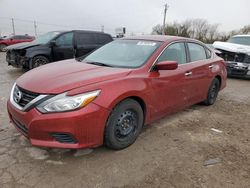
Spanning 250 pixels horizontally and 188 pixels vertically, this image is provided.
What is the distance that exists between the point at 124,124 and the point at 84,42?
22.0 ft

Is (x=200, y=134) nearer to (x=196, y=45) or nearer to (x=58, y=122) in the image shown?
(x=196, y=45)

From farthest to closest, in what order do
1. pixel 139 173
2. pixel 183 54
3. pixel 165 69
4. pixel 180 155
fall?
pixel 183 54, pixel 165 69, pixel 180 155, pixel 139 173

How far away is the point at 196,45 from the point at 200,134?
190cm

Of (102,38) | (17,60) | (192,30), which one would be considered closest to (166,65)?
(17,60)

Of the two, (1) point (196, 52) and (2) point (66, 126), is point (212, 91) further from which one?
(2) point (66, 126)

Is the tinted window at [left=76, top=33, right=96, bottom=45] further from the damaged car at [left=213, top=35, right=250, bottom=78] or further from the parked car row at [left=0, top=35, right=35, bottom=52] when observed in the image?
the parked car row at [left=0, top=35, right=35, bottom=52]

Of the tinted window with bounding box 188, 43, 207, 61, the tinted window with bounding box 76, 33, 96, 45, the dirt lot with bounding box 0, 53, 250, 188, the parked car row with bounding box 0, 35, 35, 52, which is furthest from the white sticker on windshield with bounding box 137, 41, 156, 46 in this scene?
the parked car row with bounding box 0, 35, 35, 52

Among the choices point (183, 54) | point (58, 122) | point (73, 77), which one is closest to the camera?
point (58, 122)

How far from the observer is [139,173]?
2.72 metres

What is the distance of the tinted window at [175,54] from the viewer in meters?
3.75

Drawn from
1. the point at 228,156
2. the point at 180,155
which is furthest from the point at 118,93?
the point at 228,156

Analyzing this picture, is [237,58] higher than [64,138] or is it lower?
higher

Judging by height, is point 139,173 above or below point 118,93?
below

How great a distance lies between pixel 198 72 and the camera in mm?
4469
